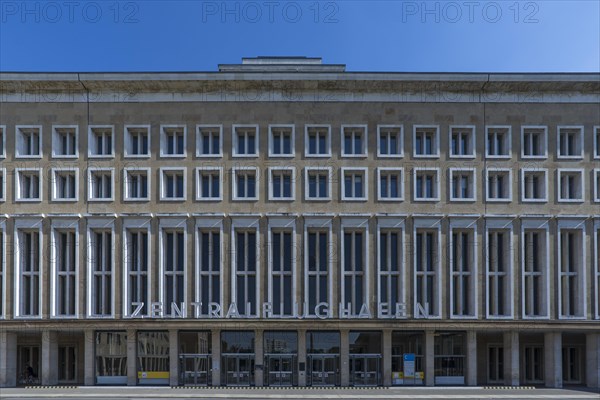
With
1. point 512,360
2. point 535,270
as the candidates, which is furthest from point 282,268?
point 535,270

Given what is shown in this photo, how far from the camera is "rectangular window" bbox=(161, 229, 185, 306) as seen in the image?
3662 cm

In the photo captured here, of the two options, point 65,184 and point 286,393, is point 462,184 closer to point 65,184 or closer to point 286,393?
point 286,393

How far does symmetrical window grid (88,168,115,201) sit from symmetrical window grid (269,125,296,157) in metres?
10.4

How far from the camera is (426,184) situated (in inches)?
1469

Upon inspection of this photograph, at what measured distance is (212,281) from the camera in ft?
121

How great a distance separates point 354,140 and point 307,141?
3.12 metres

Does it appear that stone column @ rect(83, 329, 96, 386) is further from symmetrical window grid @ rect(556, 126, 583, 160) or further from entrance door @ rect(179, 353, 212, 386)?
symmetrical window grid @ rect(556, 126, 583, 160)

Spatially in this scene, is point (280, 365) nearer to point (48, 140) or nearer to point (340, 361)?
point (340, 361)

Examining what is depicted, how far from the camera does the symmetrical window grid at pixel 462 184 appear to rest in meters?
37.0

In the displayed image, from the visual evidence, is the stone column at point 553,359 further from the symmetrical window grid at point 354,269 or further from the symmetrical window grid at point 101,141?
the symmetrical window grid at point 101,141

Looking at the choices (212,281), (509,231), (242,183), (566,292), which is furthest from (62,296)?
(566,292)

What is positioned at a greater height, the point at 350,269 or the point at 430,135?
the point at 430,135

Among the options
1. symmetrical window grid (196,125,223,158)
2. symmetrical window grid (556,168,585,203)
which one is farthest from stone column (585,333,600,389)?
symmetrical window grid (196,125,223,158)

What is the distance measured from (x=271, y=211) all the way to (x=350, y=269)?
6.27 metres
